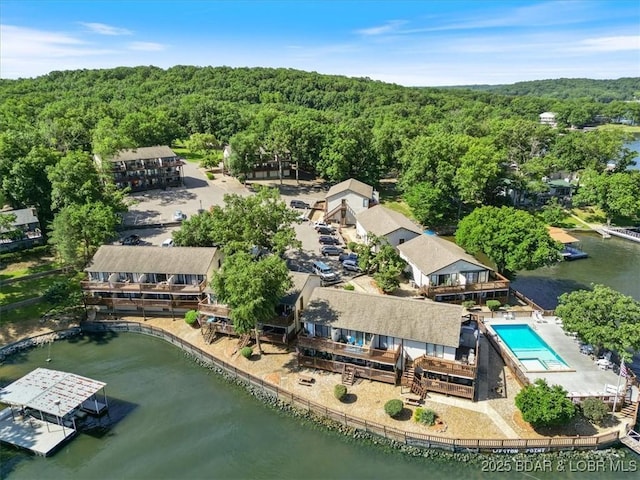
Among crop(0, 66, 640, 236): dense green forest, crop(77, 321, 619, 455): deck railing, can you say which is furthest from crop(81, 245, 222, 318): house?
crop(0, 66, 640, 236): dense green forest

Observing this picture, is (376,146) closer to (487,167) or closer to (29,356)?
(487,167)

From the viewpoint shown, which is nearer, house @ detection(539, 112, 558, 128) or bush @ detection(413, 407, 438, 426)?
bush @ detection(413, 407, 438, 426)

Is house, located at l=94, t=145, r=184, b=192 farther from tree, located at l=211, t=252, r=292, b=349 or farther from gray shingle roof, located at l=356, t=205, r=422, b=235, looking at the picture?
tree, located at l=211, t=252, r=292, b=349

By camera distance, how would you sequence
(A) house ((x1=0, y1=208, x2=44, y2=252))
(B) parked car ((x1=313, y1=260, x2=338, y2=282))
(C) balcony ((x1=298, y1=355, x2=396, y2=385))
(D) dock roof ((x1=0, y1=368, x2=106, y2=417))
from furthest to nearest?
1. (A) house ((x1=0, y1=208, x2=44, y2=252))
2. (B) parked car ((x1=313, y1=260, x2=338, y2=282))
3. (C) balcony ((x1=298, y1=355, x2=396, y2=385))
4. (D) dock roof ((x1=0, y1=368, x2=106, y2=417))

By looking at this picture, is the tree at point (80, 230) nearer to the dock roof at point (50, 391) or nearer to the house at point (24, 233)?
the house at point (24, 233)

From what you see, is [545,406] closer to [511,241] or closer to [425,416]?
[425,416]

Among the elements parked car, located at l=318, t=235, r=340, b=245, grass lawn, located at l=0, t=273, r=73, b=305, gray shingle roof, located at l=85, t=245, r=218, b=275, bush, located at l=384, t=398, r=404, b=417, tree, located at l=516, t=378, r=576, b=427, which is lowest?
bush, located at l=384, t=398, r=404, b=417

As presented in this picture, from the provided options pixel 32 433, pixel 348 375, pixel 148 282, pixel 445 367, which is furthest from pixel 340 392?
pixel 148 282
